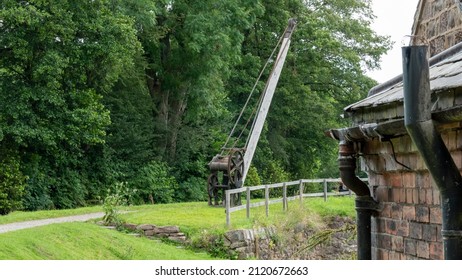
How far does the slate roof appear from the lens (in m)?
3.64

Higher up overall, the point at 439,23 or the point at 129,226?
the point at 439,23

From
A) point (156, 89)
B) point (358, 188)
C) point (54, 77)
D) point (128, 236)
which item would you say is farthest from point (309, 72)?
point (358, 188)

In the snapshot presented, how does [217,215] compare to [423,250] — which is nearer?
[423,250]

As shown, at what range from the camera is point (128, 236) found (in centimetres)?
1606

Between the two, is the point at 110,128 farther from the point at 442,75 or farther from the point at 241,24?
the point at 442,75

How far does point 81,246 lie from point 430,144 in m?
10.8

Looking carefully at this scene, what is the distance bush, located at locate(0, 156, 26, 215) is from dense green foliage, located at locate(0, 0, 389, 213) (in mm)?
36

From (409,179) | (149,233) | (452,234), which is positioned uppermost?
(409,179)

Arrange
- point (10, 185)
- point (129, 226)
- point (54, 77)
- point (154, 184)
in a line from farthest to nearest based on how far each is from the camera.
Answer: point (154, 184) → point (54, 77) → point (10, 185) → point (129, 226)

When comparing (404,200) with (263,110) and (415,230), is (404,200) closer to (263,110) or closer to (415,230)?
(415,230)

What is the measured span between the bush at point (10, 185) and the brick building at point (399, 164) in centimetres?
1726

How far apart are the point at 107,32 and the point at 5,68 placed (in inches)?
110

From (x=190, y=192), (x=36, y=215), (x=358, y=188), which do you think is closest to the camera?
(x=358, y=188)

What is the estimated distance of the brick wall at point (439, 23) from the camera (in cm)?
604
